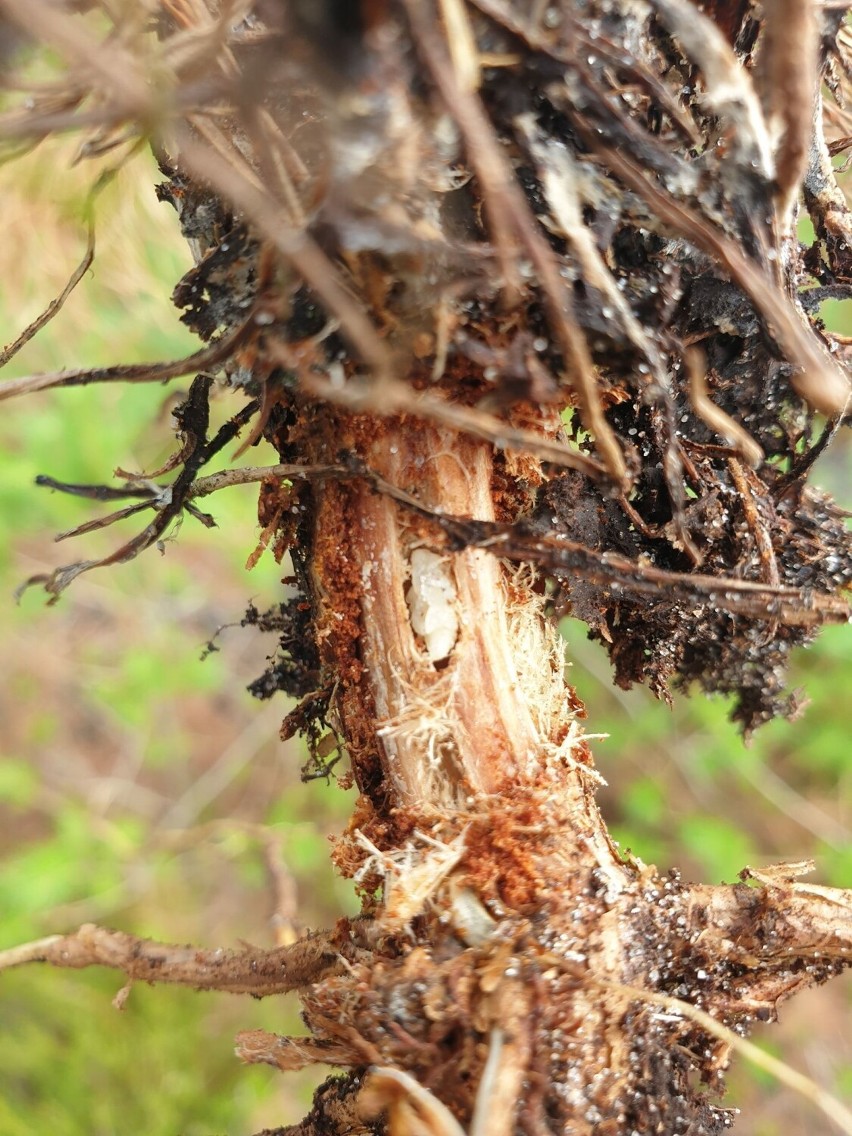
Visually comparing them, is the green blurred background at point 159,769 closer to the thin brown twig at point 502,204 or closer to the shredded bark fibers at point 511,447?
the shredded bark fibers at point 511,447

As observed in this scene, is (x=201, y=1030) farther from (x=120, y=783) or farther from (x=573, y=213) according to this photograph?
(x=573, y=213)

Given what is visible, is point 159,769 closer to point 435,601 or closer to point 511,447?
point 435,601

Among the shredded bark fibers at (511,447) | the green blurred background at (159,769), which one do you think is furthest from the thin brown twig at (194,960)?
the green blurred background at (159,769)

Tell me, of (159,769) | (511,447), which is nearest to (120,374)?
(511,447)

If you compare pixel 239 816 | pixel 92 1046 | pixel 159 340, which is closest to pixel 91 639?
pixel 239 816

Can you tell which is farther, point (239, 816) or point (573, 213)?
point (239, 816)
